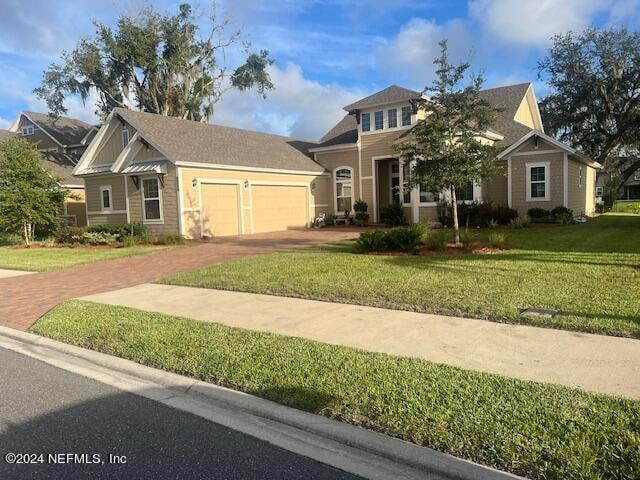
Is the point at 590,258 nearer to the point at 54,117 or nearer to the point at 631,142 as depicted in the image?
the point at 631,142

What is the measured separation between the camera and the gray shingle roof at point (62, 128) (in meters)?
39.1

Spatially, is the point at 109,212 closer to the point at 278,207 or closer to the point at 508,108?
the point at 278,207

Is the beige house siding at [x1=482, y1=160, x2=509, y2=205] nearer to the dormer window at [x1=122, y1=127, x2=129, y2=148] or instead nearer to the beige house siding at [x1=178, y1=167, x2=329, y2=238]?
the beige house siding at [x1=178, y1=167, x2=329, y2=238]

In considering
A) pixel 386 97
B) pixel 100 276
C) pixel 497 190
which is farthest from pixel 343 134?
pixel 100 276

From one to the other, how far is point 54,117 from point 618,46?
143 feet

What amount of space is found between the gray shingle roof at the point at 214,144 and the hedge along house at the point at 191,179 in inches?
2.2

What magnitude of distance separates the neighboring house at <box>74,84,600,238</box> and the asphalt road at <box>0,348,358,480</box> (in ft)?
49.5

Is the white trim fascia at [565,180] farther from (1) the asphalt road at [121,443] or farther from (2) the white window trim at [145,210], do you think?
(1) the asphalt road at [121,443]

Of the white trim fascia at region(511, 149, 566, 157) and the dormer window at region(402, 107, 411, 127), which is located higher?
the dormer window at region(402, 107, 411, 127)

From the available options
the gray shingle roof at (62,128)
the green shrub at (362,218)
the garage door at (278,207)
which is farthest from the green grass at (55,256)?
the gray shingle roof at (62,128)

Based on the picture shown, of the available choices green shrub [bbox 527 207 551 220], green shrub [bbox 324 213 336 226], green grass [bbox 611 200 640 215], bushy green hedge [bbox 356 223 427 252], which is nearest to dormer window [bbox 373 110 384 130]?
green shrub [bbox 324 213 336 226]

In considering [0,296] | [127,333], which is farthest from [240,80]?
[127,333]

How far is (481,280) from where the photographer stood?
8.65 m

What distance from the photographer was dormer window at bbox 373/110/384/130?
81.6 feet
